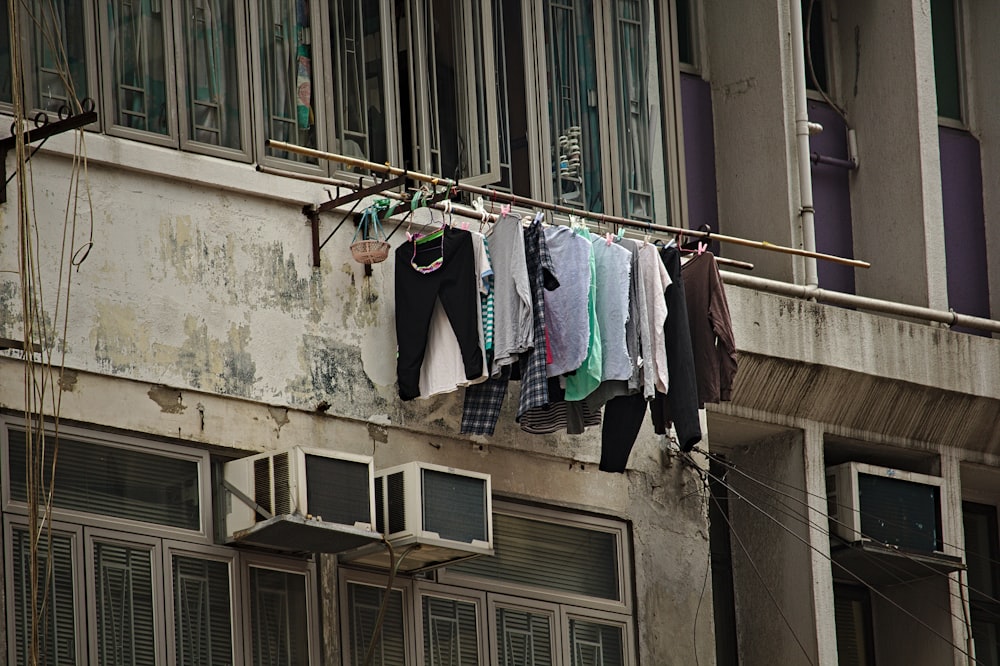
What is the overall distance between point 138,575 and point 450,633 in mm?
2012

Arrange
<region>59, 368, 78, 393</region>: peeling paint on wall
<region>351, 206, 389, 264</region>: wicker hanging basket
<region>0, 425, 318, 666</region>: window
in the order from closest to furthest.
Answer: <region>0, 425, 318, 666</region>: window, <region>59, 368, 78, 393</region>: peeling paint on wall, <region>351, 206, 389, 264</region>: wicker hanging basket

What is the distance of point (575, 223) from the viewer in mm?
12234

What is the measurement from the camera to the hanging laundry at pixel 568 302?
459 inches

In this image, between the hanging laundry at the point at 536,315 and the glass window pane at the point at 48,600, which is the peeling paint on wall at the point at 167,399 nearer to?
the glass window pane at the point at 48,600

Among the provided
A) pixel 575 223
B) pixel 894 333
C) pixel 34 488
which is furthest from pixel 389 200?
pixel 894 333

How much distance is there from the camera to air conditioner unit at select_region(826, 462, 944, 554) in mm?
14461

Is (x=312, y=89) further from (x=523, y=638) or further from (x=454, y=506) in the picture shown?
(x=523, y=638)

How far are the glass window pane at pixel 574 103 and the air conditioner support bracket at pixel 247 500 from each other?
3341mm

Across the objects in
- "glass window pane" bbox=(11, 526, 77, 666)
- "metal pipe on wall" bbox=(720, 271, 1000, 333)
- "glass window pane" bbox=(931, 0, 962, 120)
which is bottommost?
"glass window pane" bbox=(11, 526, 77, 666)

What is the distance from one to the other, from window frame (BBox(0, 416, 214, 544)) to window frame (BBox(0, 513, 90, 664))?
0.05 meters

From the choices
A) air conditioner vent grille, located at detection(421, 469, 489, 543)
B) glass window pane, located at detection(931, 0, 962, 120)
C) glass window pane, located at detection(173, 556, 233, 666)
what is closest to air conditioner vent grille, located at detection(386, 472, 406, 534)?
air conditioner vent grille, located at detection(421, 469, 489, 543)

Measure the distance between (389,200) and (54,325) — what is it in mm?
2199

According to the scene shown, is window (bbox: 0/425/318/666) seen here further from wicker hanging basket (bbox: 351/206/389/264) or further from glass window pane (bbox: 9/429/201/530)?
wicker hanging basket (bbox: 351/206/389/264)

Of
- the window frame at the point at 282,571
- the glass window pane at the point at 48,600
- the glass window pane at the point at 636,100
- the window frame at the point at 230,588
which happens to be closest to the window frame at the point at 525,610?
the window frame at the point at 282,571
